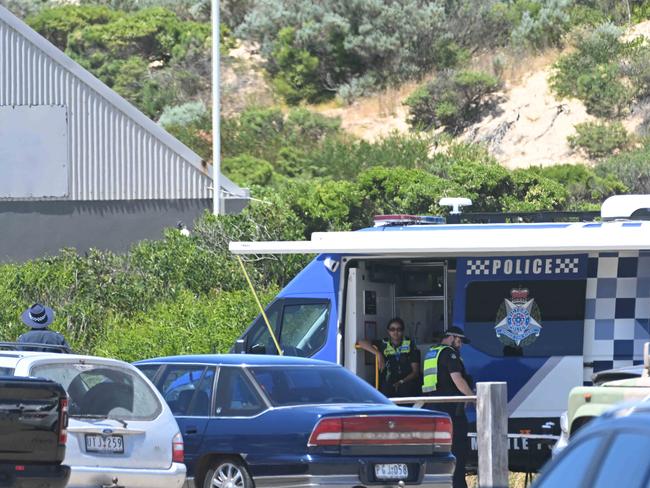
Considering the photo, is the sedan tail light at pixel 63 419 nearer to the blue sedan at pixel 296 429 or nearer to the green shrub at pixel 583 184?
the blue sedan at pixel 296 429

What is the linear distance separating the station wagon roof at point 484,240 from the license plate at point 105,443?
4238mm

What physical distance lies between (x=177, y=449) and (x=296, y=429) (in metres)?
0.94

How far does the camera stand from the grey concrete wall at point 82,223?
29.3 m

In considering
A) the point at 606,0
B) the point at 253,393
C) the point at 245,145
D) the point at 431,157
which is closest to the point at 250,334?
the point at 253,393

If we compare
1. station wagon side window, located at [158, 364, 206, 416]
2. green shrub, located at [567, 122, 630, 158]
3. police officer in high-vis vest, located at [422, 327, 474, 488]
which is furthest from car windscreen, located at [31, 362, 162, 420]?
green shrub, located at [567, 122, 630, 158]

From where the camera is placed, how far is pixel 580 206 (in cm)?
3038

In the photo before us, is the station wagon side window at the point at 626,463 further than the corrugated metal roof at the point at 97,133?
No

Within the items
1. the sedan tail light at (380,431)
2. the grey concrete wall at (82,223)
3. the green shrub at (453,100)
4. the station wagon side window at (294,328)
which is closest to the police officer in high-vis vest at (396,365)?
the station wagon side window at (294,328)

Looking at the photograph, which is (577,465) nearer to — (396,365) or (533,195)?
(396,365)

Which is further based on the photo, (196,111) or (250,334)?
(196,111)

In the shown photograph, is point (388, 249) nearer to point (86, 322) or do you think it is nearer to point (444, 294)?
point (444, 294)

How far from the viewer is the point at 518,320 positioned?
14336 mm

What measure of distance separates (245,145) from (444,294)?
2561 cm

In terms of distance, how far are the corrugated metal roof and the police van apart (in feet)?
45.4
